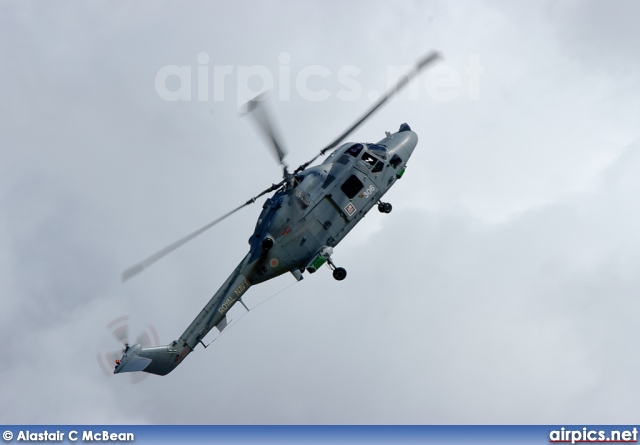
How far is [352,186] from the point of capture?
38438 millimetres

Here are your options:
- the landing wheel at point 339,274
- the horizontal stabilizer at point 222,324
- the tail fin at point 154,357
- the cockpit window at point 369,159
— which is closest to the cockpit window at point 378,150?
the cockpit window at point 369,159

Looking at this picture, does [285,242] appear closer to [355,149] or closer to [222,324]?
[222,324]

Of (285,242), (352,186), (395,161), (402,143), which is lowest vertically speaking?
(285,242)

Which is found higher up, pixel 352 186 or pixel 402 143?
pixel 402 143

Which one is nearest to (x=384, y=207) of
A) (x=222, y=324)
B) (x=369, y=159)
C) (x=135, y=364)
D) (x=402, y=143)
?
(x=369, y=159)

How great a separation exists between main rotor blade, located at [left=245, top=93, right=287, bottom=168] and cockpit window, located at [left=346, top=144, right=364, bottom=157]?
4.27m

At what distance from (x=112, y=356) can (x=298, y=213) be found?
390 inches

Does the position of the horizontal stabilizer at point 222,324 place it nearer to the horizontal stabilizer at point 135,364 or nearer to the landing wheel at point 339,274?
the horizontal stabilizer at point 135,364

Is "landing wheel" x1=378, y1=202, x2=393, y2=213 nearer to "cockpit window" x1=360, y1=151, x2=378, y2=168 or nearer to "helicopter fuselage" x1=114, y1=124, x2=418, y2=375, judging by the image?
"helicopter fuselage" x1=114, y1=124, x2=418, y2=375

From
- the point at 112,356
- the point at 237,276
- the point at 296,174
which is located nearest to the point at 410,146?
the point at 296,174

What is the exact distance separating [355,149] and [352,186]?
193cm

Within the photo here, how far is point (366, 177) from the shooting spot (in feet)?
128

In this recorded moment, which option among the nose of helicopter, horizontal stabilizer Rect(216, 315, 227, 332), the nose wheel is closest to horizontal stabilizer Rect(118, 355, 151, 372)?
horizontal stabilizer Rect(216, 315, 227, 332)

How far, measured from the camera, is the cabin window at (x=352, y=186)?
3825cm
